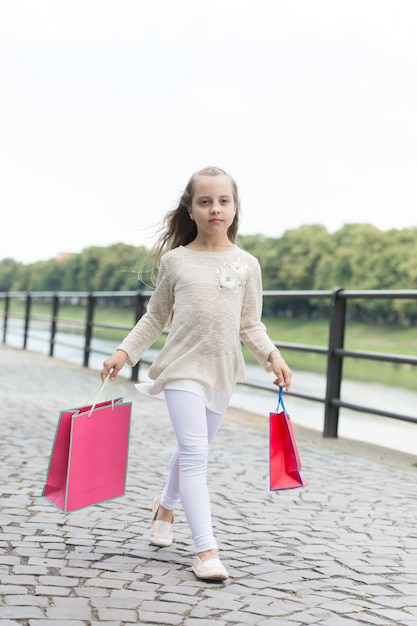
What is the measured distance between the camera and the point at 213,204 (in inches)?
113

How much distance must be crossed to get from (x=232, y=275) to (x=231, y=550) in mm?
974

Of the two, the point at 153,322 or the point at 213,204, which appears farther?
the point at 153,322

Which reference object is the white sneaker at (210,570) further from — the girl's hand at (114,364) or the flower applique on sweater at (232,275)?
the flower applique on sweater at (232,275)

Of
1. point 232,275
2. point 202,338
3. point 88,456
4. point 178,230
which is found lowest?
point 88,456

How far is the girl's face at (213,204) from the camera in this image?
2863 mm

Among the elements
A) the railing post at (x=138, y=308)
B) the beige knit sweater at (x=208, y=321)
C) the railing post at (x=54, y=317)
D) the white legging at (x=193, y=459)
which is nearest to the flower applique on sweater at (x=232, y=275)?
the beige knit sweater at (x=208, y=321)

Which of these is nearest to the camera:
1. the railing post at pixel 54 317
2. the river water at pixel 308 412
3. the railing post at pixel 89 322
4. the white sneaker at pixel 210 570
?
the white sneaker at pixel 210 570

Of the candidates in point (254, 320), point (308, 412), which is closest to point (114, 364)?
point (254, 320)

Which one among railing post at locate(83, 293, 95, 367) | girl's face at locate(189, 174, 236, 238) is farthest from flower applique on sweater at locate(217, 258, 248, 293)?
railing post at locate(83, 293, 95, 367)

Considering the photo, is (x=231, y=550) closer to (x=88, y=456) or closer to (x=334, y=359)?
(x=88, y=456)

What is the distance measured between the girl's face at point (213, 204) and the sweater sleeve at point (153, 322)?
0.20m

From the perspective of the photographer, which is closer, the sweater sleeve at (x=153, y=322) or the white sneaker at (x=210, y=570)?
the white sneaker at (x=210, y=570)

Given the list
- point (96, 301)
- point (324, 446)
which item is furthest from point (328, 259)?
point (324, 446)

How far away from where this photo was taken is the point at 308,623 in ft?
7.73
